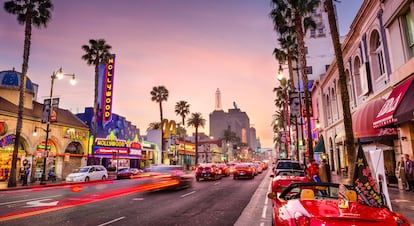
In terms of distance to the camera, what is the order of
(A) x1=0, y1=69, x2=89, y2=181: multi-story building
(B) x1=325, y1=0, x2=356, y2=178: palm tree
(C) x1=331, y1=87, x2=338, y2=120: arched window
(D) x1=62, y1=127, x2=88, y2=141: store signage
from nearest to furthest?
(B) x1=325, y1=0, x2=356, y2=178: palm tree, (A) x1=0, y1=69, x2=89, y2=181: multi-story building, (C) x1=331, y1=87, x2=338, y2=120: arched window, (D) x1=62, y1=127, x2=88, y2=141: store signage

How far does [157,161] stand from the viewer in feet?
185

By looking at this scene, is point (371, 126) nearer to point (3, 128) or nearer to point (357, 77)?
point (357, 77)

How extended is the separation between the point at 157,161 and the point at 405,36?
49212mm

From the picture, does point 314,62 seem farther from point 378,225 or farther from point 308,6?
point 378,225

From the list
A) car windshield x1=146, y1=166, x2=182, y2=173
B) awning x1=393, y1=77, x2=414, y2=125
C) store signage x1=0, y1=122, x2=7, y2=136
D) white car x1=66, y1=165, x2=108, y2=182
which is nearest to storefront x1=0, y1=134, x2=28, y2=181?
store signage x1=0, y1=122, x2=7, y2=136

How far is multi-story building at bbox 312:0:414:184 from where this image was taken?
12797 millimetres

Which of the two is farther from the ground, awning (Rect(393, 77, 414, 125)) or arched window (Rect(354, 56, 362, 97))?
arched window (Rect(354, 56, 362, 97))

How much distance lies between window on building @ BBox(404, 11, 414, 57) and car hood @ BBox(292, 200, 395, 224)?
1215 cm

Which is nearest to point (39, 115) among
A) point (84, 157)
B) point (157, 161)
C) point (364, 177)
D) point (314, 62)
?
point (84, 157)

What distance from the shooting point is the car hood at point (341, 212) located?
3.63 m

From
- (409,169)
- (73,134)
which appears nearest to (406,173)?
(409,169)

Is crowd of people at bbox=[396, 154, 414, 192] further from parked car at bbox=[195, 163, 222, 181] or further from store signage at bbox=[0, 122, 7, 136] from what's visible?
store signage at bbox=[0, 122, 7, 136]

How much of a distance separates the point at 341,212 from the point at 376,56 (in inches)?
677

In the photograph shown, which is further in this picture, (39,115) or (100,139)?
(100,139)
